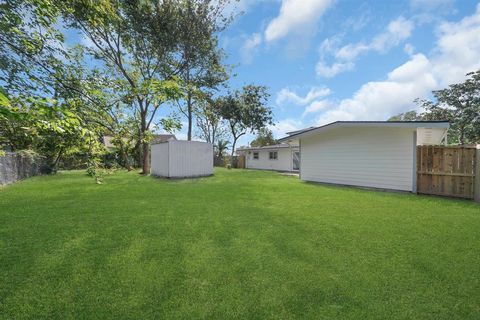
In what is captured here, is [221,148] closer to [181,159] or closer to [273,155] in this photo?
[273,155]

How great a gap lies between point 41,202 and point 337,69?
14306 mm

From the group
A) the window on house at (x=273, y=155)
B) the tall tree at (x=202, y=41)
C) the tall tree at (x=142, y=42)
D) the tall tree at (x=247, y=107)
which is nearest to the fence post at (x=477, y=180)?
the tall tree at (x=202, y=41)

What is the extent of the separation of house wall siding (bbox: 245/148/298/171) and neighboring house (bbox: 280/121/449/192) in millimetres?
8770

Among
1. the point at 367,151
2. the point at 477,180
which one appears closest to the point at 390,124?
the point at 367,151

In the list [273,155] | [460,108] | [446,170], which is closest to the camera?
[446,170]

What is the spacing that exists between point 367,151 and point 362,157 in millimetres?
353

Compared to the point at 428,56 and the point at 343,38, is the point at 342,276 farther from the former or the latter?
the point at 428,56

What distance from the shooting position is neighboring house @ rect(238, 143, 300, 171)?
21.4 meters

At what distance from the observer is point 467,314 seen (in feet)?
6.98

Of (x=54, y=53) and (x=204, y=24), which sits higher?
(x=204, y=24)

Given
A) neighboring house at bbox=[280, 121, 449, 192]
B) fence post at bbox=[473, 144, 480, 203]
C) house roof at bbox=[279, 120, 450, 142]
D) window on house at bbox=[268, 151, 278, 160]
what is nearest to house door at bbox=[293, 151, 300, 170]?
window on house at bbox=[268, 151, 278, 160]

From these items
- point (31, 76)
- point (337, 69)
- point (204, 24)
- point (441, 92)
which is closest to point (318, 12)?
point (337, 69)

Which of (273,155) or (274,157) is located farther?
(273,155)

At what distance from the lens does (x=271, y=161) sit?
24.0m
